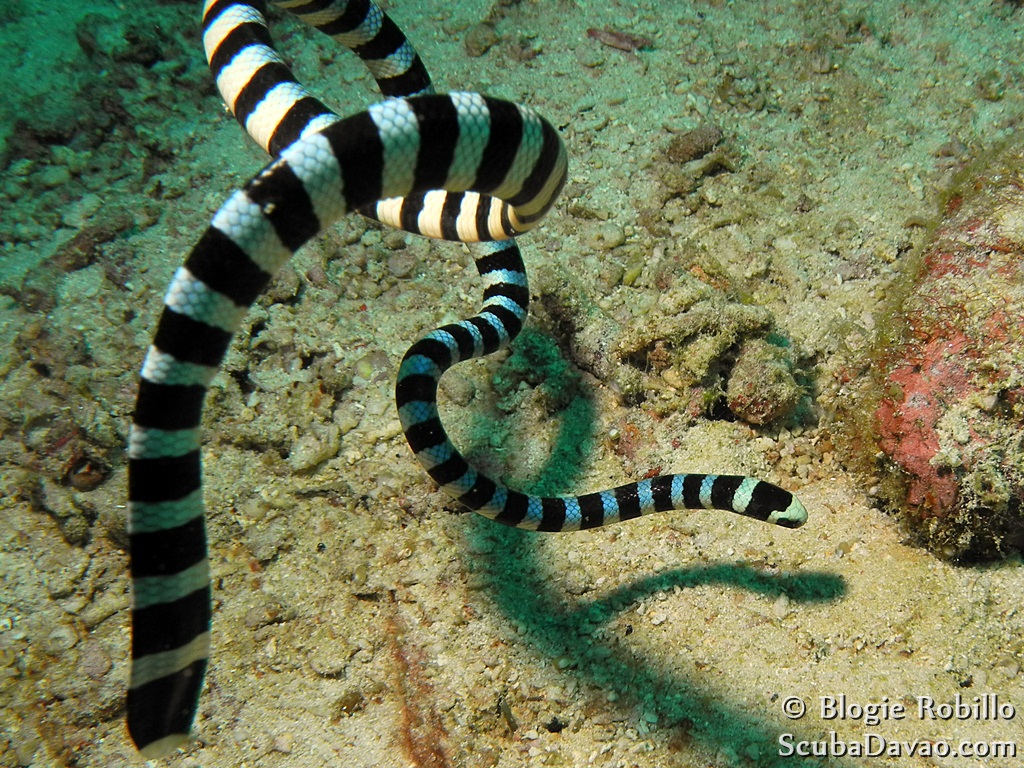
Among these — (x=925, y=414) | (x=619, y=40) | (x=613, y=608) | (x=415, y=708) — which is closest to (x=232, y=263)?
(x=415, y=708)

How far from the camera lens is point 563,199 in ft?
12.6

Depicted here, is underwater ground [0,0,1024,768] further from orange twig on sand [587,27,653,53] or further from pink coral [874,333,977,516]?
pink coral [874,333,977,516]

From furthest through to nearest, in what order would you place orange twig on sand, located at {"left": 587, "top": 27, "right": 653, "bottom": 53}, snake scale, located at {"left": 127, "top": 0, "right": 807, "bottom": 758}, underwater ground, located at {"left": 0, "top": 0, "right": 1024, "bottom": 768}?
orange twig on sand, located at {"left": 587, "top": 27, "right": 653, "bottom": 53}, underwater ground, located at {"left": 0, "top": 0, "right": 1024, "bottom": 768}, snake scale, located at {"left": 127, "top": 0, "right": 807, "bottom": 758}

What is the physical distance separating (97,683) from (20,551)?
2.38 feet

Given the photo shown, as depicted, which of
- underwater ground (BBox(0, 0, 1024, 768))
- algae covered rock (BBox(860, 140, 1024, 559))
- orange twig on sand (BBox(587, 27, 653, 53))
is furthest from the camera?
orange twig on sand (BBox(587, 27, 653, 53))

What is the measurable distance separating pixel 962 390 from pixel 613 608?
Answer: 5.44ft

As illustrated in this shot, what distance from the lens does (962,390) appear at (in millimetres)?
2553

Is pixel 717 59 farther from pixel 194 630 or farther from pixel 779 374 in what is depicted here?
pixel 194 630

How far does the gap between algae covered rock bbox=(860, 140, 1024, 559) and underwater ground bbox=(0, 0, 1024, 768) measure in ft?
0.61

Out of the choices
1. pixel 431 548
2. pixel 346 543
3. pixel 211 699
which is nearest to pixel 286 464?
pixel 346 543

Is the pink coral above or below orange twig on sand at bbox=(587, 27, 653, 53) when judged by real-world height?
below

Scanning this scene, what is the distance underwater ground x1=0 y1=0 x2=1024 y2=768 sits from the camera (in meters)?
2.36

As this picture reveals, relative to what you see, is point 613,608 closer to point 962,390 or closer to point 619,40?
point 962,390

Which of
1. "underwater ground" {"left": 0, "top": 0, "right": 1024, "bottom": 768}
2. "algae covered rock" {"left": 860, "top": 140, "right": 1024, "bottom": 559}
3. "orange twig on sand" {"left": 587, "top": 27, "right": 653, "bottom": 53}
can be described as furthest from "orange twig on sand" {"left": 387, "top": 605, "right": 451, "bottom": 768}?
"orange twig on sand" {"left": 587, "top": 27, "right": 653, "bottom": 53}
